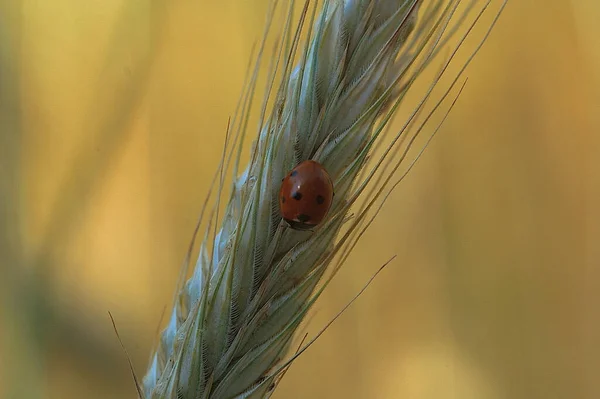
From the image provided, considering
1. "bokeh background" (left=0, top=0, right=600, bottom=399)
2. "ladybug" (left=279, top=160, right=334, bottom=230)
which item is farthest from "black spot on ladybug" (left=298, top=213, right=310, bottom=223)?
"bokeh background" (left=0, top=0, right=600, bottom=399)

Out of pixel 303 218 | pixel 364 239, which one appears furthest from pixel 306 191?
pixel 364 239

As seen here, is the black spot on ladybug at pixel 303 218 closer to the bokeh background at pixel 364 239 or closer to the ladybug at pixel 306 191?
the ladybug at pixel 306 191

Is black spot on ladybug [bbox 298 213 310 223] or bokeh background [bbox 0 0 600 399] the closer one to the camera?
black spot on ladybug [bbox 298 213 310 223]

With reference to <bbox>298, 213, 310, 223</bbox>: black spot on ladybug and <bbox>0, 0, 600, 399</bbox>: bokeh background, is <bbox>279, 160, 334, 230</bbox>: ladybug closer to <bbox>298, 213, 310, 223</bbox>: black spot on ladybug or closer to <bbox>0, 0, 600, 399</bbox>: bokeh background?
<bbox>298, 213, 310, 223</bbox>: black spot on ladybug

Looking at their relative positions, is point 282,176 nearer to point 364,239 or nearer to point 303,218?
point 303,218

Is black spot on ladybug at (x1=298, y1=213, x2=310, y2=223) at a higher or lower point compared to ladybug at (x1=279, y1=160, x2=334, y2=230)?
lower

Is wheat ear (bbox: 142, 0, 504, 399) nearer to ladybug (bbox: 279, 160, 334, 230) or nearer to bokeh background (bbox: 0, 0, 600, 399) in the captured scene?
ladybug (bbox: 279, 160, 334, 230)
